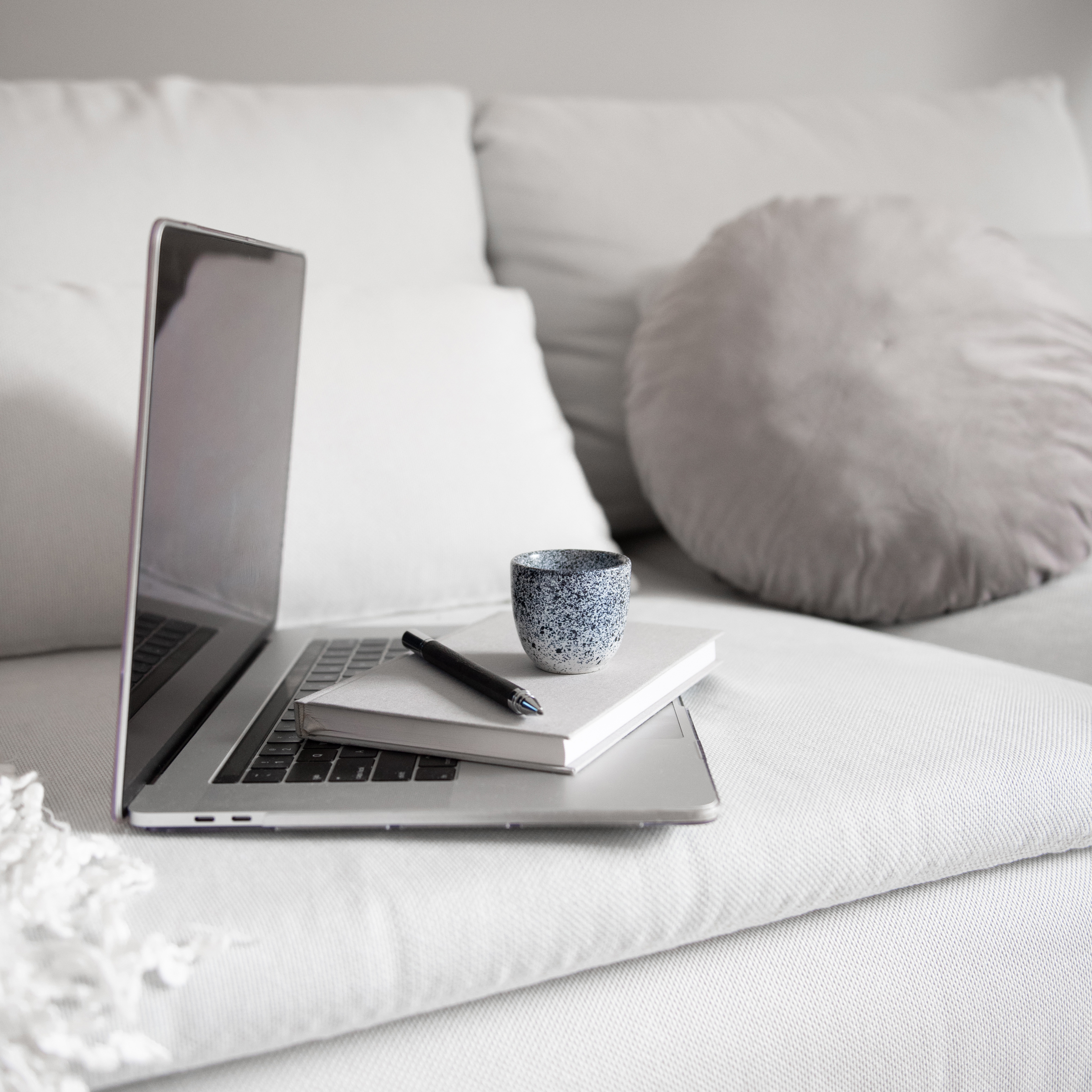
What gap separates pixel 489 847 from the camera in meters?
0.62

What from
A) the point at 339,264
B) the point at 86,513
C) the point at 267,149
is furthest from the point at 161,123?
the point at 86,513

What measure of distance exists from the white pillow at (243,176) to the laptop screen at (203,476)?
0.27 m

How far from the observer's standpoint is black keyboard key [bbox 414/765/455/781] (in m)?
0.64

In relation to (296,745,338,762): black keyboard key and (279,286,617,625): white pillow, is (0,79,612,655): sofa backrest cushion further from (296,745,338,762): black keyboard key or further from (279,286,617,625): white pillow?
(296,745,338,762): black keyboard key

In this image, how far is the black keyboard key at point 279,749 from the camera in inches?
27.0

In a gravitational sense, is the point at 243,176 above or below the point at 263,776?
above

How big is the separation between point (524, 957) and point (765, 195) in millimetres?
1250

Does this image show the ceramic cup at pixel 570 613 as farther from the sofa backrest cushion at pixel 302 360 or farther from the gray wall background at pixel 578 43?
the gray wall background at pixel 578 43

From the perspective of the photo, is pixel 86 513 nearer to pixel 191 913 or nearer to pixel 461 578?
pixel 461 578

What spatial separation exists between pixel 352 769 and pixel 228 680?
0.78ft

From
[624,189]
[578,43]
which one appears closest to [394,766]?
[624,189]

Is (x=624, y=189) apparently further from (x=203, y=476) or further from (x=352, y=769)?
(x=352, y=769)

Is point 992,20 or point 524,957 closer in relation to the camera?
point 524,957

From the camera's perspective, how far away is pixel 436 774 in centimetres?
65
